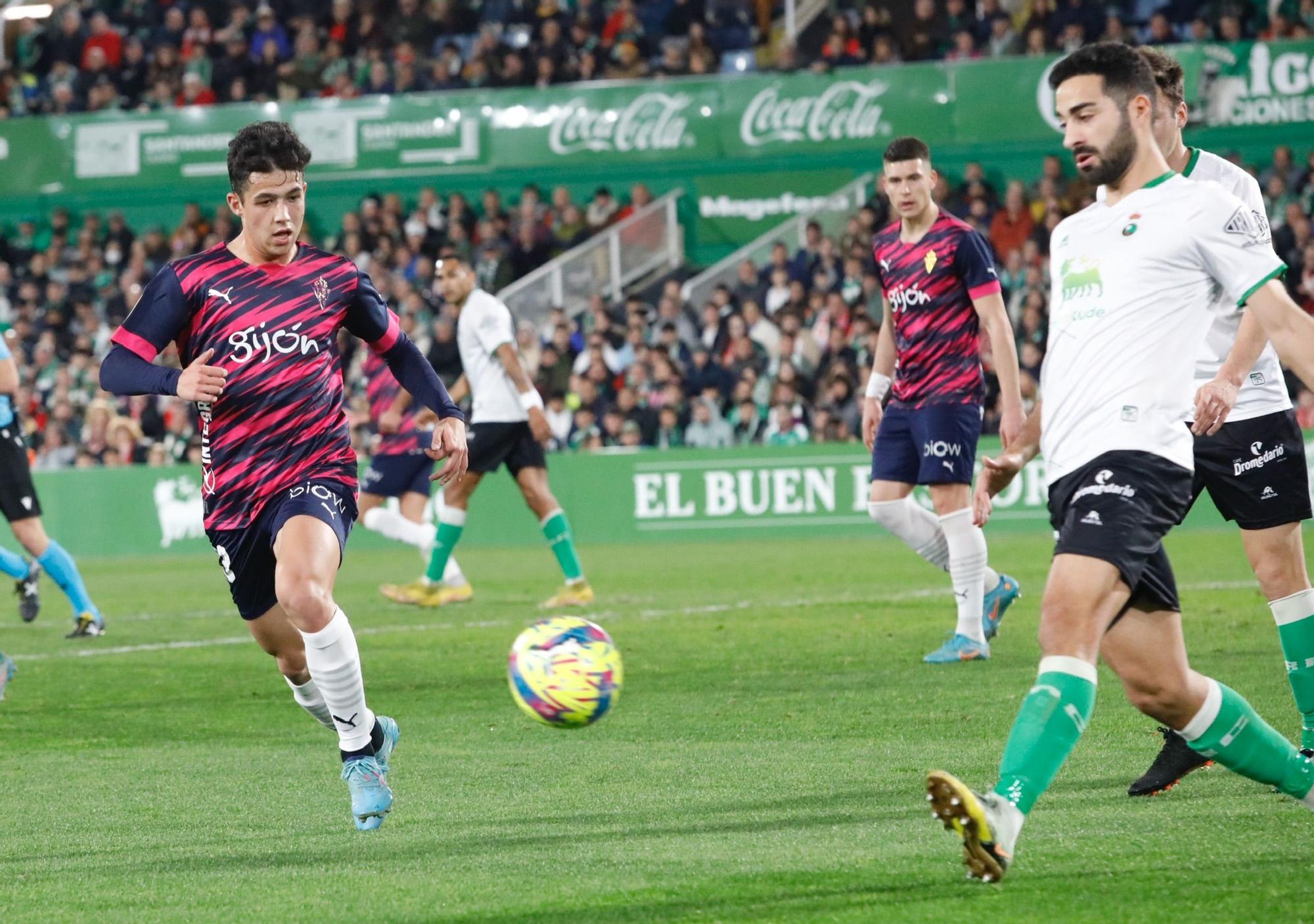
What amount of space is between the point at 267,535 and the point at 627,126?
844 inches

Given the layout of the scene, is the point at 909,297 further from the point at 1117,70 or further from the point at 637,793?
the point at 1117,70

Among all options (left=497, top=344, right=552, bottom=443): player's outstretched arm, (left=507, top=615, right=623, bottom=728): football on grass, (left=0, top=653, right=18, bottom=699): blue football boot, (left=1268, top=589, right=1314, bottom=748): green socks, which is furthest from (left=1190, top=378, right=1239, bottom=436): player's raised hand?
(left=497, top=344, right=552, bottom=443): player's outstretched arm

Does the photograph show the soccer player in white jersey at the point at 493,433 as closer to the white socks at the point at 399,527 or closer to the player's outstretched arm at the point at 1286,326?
the white socks at the point at 399,527

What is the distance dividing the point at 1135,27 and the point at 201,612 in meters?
16.8

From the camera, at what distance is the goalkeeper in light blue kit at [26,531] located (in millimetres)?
12102

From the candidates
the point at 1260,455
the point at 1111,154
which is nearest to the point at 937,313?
the point at 1260,455

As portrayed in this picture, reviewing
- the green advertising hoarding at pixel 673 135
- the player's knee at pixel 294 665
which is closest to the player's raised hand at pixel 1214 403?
the player's knee at pixel 294 665

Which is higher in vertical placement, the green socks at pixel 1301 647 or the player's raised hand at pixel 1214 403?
the player's raised hand at pixel 1214 403

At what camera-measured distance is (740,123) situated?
26625mm

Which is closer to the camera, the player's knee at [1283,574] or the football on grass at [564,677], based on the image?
the football on grass at [564,677]

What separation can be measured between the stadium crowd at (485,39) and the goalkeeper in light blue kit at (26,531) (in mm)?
16470

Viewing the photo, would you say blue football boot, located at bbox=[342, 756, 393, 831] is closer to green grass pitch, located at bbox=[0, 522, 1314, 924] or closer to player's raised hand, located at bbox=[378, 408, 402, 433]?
green grass pitch, located at bbox=[0, 522, 1314, 924]

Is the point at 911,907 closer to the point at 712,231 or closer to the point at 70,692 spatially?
the point at 70,692

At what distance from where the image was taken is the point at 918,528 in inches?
394
